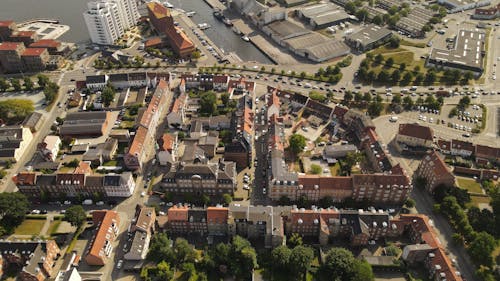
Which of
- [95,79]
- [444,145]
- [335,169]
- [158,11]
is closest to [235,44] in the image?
[158,11]

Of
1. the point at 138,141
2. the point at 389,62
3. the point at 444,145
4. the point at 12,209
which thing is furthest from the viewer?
the point at 389,62

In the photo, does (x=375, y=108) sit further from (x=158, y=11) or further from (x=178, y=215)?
(x=158, y=11)

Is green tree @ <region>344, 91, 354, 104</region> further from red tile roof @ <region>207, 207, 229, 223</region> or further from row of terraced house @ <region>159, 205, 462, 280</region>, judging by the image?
red tile roof @ <region>207, 207, 229, 223</region>

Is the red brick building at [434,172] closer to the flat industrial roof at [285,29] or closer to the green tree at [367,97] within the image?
the green tree at [367,97]

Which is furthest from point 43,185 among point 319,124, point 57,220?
point 319,124

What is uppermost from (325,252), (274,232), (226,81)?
(226,81)

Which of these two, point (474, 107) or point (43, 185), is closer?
point (43, 185)

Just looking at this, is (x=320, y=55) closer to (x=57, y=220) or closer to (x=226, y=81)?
(x=226, y=81)
